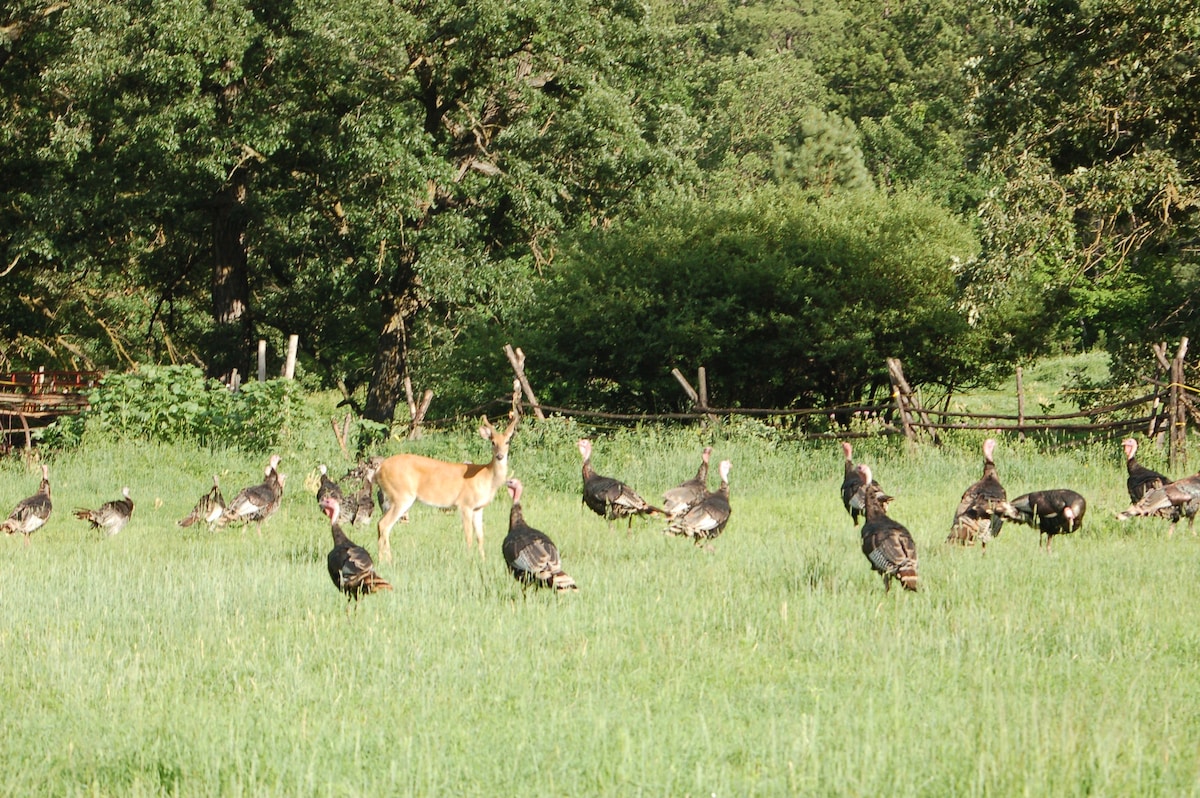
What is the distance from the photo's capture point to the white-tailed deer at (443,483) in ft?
49.1

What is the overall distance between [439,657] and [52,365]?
41150 millimetres

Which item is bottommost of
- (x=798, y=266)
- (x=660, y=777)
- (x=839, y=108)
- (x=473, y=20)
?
(x=660, y=777)

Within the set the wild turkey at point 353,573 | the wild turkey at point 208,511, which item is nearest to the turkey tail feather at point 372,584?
the wild turkey at point 353,573

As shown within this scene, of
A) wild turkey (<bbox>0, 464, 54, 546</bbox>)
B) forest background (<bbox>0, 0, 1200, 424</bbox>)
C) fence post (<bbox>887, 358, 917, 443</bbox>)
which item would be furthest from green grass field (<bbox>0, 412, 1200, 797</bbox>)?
forest background (<bbox>0, 0, 1200, 424</bbox>)

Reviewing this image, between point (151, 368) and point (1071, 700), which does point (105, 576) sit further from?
point (151, 368)

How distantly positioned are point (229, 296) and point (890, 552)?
2617 cm

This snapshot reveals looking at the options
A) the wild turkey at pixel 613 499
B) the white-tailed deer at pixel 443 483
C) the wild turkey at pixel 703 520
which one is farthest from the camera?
the wild turkey at pixel 613 499

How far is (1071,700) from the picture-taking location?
25.1 feet

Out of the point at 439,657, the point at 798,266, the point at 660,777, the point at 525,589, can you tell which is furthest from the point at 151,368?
the point at 660,777

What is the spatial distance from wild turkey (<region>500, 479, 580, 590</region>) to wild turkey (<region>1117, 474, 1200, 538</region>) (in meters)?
6.70

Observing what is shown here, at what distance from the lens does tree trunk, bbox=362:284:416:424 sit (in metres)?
33.1

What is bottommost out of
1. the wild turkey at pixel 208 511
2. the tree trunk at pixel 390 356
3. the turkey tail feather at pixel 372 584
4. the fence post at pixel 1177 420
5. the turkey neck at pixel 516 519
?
the turkey tail feather at pixel 372 584

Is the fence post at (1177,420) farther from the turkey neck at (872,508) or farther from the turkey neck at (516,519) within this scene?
the turkey neck at (516,519)

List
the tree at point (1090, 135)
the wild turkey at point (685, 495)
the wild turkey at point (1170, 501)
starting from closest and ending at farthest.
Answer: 1. the wild turkey at point (1170, 501)
2. the wild turkey at point (685, 495)
3. the tree at point (1090, 135)
